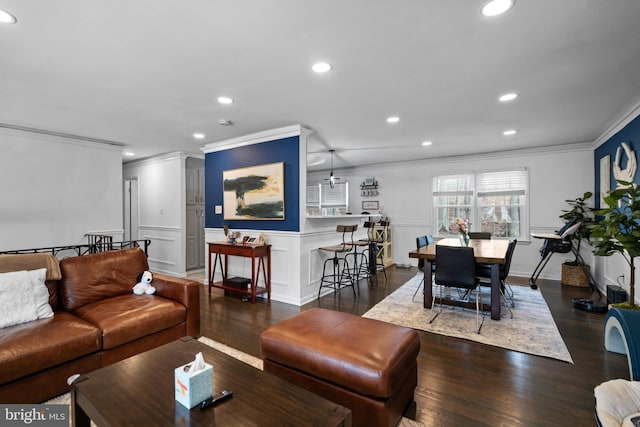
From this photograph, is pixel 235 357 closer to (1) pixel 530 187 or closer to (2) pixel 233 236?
(2) pixel 233 236

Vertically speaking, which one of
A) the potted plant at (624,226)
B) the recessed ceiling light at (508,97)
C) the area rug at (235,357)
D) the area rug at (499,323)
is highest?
the recessed ceiling light at (508,97)

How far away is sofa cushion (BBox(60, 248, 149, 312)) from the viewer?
8.67ft

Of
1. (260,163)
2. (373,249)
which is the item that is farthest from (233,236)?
(373,249)

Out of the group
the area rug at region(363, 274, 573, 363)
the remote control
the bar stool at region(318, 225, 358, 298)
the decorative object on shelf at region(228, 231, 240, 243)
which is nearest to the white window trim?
the area rug at region(363, 274, 573, 363)

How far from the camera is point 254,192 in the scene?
471 cm

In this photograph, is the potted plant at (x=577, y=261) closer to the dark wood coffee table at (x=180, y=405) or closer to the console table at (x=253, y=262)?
the console table at (x=253, y=262)

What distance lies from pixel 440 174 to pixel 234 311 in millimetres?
5227

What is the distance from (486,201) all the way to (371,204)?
8.52 ft

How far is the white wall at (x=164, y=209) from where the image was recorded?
6.00 meters

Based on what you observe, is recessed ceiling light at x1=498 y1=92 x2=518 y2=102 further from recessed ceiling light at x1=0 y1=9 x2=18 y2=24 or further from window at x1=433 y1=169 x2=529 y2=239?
recessed ceiling light at x1=0 y1=9 x2=18 y2=24

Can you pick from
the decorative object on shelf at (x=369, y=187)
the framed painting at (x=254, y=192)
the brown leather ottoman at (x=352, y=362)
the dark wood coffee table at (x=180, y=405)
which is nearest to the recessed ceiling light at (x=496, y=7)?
the brown leather ottoman at (x=352, y=362)

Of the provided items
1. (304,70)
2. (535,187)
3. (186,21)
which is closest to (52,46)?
(186,21)

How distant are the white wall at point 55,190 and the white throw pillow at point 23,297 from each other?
9.89 ft

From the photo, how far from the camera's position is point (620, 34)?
204 centimetres
